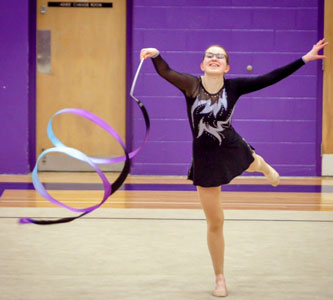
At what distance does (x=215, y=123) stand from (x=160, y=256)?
1.12m

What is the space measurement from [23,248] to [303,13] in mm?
4998

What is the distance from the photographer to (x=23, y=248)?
387 cm

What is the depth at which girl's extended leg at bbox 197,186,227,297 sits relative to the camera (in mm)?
2916

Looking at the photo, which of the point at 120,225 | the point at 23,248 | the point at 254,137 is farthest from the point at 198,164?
the point at 254,137

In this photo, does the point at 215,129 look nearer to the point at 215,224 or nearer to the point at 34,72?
the point at 215,224

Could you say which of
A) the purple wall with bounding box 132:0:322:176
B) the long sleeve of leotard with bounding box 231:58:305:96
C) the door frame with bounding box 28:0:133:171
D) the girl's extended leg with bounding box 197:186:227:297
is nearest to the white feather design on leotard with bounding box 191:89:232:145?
the long sleeve of leotard with bounding box 231:58:305:96

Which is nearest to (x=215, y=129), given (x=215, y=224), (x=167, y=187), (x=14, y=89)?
(x=215, y=224)

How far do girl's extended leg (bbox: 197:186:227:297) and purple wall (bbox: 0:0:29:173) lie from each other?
197 inches

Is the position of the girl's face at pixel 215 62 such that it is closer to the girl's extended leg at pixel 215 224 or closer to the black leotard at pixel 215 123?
the black leotard at pixel 215 123

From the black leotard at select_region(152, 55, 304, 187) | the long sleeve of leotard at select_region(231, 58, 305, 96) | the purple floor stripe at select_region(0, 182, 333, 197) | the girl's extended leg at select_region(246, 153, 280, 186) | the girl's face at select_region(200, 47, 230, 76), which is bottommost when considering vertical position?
the purple floor stripe at select_region(0, 182, 333, 197)

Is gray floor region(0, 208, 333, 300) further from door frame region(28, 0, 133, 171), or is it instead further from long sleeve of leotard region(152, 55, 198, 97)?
door frame region(28, 0, 133, 171)

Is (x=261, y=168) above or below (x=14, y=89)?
below

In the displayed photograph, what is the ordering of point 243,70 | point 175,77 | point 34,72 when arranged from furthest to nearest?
point 34,72
point 243,70
point 175,77

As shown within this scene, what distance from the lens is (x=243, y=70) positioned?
7527 millimetres
